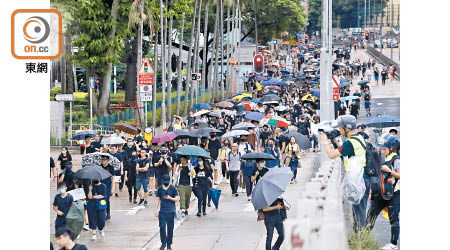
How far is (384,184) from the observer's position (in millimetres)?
14742

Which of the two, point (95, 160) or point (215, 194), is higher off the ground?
point (95, 160)

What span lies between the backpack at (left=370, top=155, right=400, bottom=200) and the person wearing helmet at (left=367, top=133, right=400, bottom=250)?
0.02 m

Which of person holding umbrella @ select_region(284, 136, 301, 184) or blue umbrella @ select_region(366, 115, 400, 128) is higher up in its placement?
blue umbrella @ select_region(366, 115, 400, 128)

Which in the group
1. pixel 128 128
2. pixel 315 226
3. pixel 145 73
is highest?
pixel 145 73

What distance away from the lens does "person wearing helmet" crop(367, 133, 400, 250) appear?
14.6 meters

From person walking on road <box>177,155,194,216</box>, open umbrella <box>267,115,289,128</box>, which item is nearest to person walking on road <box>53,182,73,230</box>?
person walking on road <box>177,155,194,216</box>

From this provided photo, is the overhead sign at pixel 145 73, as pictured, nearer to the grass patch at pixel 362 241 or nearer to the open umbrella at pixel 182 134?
the open umbrella at pixel 182 134

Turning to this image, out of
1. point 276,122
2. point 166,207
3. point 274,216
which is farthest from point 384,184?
point 276,122

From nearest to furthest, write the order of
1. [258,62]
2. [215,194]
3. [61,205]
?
[61,205] < [215,194] < [258,62]

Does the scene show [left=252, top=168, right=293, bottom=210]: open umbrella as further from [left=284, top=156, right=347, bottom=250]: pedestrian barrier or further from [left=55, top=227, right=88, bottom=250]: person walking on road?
[left=284, top=156, right=347, bottom=250]: pedestrian barrier

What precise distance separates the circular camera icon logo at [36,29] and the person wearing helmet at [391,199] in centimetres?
579

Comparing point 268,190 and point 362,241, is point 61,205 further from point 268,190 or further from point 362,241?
point 362,241

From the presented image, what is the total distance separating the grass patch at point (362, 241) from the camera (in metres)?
13.3

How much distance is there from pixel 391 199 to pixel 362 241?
5.99 ft
